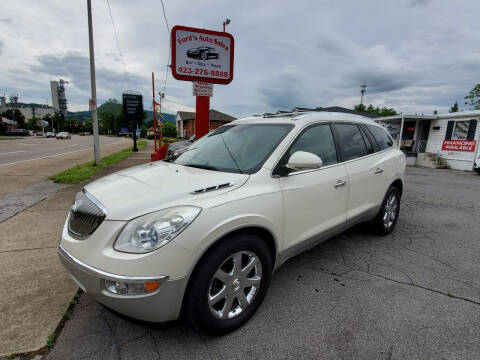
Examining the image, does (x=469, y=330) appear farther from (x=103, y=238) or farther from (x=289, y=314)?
(x=103, y=238)

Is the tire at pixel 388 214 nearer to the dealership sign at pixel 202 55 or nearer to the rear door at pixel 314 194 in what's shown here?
the rear door at pixel 314 194

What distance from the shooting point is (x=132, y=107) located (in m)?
18.4

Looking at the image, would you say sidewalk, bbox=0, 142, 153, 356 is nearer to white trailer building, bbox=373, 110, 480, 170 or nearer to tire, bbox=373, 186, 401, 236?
tire, bbox=373, 186, 401, 236

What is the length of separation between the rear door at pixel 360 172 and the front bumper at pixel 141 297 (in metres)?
2.23

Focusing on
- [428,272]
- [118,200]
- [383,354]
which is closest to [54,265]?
[118,200]

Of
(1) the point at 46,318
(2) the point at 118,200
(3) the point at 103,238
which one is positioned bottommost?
(1) the point at 46,318

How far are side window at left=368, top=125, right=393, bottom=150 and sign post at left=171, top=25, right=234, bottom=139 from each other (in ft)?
13.0

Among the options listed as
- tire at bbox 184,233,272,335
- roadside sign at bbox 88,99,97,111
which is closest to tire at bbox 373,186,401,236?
tire at bbox 184,233,272,335

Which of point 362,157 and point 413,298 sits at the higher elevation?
point 362,157

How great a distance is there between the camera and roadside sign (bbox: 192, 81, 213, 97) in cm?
660

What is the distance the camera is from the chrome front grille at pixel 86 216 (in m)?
1.89

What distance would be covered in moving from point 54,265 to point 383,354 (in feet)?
10.8

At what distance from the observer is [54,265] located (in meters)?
3.00

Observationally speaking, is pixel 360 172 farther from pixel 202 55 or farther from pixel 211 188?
pixel 202 55
